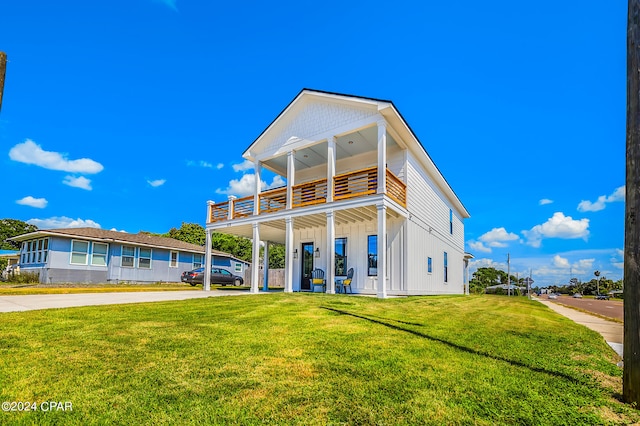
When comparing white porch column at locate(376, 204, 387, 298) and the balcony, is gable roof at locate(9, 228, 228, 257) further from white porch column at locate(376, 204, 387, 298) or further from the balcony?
white porch column at locate(376, 204, 387, 298)

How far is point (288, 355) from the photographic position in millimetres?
3838

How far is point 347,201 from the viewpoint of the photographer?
1245cm

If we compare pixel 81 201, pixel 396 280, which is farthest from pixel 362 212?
pixel 81 201

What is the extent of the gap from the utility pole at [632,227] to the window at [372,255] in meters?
11.2

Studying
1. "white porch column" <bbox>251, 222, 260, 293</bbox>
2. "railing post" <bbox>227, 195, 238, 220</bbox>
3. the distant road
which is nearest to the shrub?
"railing post" <bbox>227, 195, 238, 220</bbox>

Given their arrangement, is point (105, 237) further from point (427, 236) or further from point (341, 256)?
point (427, 236)

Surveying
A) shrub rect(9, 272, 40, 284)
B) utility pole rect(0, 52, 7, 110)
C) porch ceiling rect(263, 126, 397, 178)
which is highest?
porch ceiling rect(263, 126, 397, 178)

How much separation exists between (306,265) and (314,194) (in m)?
4.40

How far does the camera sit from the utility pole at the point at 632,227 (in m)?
2.85

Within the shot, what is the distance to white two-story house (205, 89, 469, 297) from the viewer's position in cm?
1259

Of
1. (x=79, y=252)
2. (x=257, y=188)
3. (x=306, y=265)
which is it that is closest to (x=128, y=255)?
(x=79, y=252)

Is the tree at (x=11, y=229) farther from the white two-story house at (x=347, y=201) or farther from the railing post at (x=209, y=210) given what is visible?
the white two-story house at (x=347, y=201)

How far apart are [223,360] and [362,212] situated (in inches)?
399

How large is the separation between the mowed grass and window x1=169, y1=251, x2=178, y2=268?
79.6 feet
